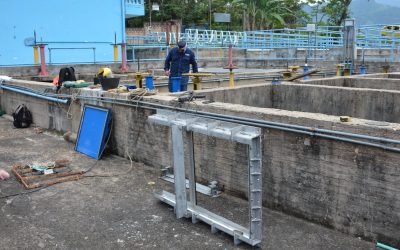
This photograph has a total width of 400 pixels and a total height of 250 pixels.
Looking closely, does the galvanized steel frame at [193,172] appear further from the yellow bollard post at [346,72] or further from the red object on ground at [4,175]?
the yellow bollard post at [346,72]

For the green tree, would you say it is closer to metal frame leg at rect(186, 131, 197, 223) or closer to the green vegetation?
the green vegetation

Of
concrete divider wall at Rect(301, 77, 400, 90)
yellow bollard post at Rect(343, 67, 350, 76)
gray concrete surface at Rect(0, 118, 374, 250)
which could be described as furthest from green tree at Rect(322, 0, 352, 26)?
gray concrete surface at Rect(0, 118, 374, 250)

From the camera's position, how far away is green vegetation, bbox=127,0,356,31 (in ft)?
116

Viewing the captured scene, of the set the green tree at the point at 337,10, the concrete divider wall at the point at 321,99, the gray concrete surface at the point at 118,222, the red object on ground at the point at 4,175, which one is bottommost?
the gray concrete surface at the point at 118,222

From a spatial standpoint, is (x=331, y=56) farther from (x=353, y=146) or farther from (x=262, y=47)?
(x=353, y=146)

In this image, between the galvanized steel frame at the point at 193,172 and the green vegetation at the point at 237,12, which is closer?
the galvanized steel frame at the point at 193,172

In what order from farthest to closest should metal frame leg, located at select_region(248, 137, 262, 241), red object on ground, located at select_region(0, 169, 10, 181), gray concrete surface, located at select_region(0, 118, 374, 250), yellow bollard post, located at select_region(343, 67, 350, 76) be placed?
yellow bollard post, located at select_region(343, 67, 350, 76)
red object on ground, located at select_region(0, 169, 10, 181)
gray concrete surface, located at select_region(0, 118, 374, 250)
metal frame leg, located at select_region(248, 137, 262, 241)

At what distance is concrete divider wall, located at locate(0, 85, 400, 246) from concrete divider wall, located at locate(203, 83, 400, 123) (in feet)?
6.89

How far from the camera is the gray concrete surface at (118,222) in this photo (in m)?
4.43

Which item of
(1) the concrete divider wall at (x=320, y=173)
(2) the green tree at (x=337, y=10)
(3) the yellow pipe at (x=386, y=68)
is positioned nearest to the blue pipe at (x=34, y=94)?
(1) the concrete divider wall at (x=320, y=173)

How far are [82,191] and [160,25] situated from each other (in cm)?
3164

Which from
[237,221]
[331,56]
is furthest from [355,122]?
[331,56]

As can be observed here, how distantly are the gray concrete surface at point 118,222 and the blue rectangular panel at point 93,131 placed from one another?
1055 millimetres

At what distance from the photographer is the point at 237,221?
493 cm
